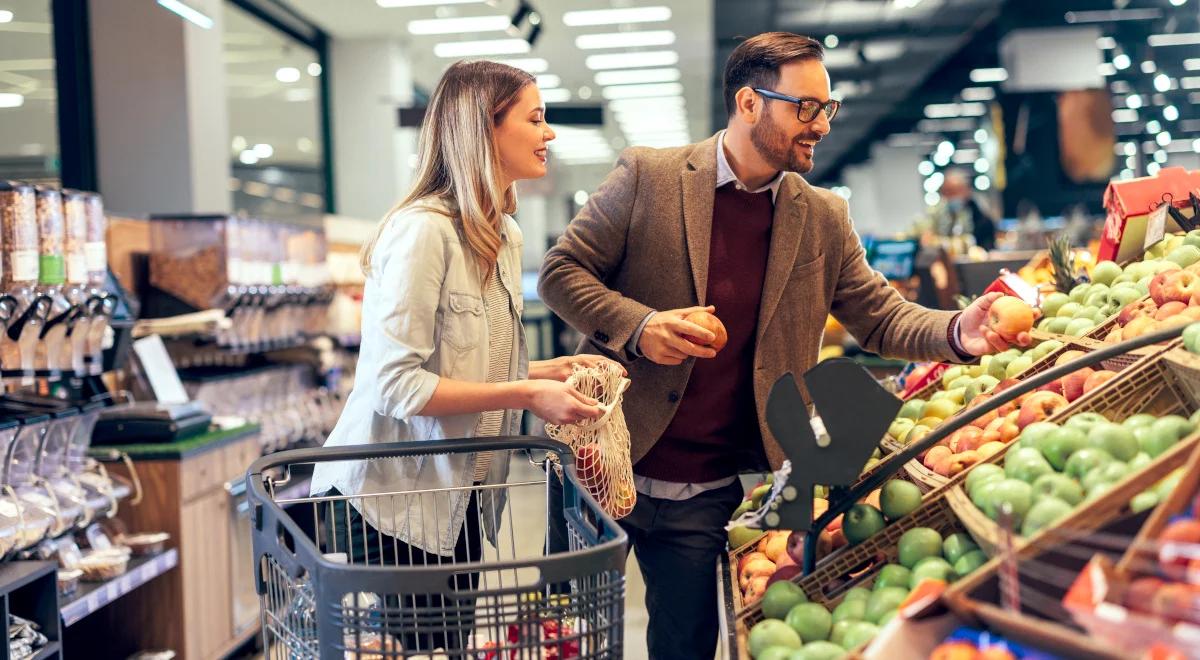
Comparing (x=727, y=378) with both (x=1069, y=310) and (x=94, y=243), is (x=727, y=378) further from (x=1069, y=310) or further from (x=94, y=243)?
(x=94, y=243)

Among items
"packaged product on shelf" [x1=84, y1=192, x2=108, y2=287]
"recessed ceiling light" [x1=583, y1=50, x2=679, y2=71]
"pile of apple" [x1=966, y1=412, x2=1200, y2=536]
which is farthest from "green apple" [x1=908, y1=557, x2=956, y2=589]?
"recessed ceiling light" [x1=583, y1=50, x2=679, y2=71]

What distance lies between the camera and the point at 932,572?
63.9 inches

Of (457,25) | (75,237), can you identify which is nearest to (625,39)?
(457,25)

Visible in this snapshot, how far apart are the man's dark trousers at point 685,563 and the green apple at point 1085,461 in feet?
3.19

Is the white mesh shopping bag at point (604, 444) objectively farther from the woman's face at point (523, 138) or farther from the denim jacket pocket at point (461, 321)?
the woman's face at point (523, 138)

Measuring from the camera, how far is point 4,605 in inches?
109

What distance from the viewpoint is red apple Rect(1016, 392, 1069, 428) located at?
196 centimetres

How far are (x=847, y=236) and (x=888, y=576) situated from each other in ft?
3.58

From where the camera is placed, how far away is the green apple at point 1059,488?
151 cm

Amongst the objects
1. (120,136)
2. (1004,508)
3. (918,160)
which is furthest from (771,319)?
(918,160)

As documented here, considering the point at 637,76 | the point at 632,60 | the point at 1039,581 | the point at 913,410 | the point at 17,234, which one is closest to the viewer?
the point at 1039,581

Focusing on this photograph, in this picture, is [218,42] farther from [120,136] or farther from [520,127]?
[520,127]

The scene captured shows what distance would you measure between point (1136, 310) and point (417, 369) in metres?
1.44

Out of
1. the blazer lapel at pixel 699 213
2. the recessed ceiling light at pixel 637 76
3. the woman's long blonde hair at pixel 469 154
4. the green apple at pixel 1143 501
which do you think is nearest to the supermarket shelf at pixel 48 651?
the woman's long blonde hair at pixel 469 154
